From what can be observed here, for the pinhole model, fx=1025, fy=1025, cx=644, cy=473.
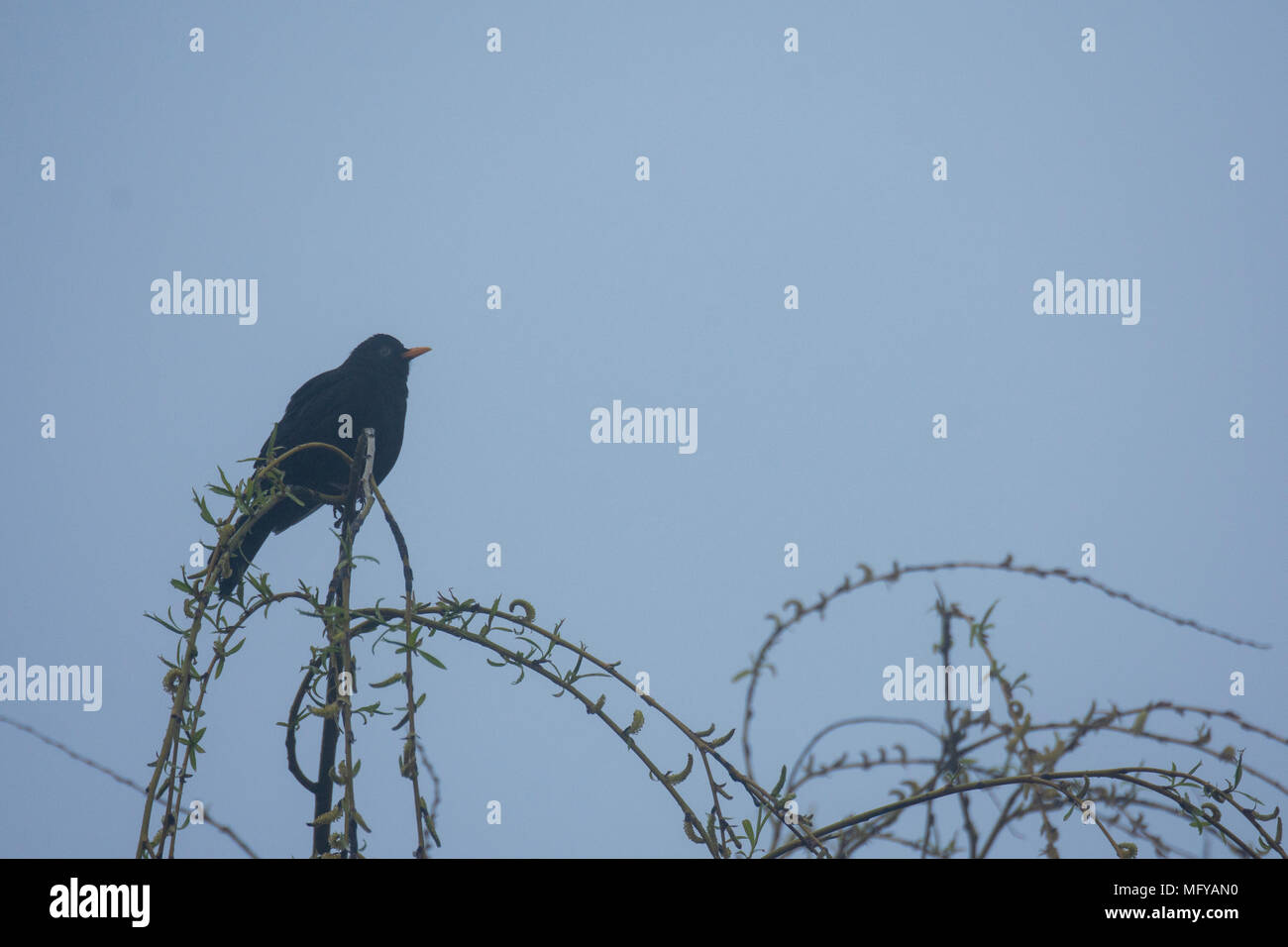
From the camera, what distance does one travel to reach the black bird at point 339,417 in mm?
3197

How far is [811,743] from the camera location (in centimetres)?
188

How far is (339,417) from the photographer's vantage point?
3516 mm

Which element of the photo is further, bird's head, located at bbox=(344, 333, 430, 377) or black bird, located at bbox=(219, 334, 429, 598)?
bird's head, located at bbox=(344, 333, 430, 377)

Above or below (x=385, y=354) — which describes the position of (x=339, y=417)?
below

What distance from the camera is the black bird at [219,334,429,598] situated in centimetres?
320

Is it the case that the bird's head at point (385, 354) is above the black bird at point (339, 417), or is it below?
above

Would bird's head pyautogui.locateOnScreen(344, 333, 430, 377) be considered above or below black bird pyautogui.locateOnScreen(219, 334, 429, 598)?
above

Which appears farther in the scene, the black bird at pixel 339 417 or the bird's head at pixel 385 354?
the bird's head at pixel 385 354
